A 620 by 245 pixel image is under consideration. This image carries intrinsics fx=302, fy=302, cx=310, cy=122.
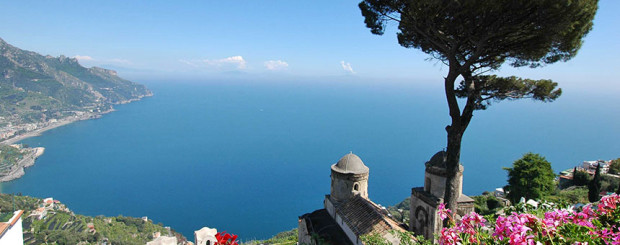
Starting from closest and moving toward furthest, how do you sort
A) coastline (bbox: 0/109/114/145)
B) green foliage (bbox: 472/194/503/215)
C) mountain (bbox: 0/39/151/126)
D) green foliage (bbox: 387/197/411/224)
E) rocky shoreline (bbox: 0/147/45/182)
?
green foliage (bbox: 472/194/503/215)
green foliage (bbox: 387/197/411/224)
rocky shoreline (bbox: 0/147/45/182)
coastline (bbox: 0/109/114/145)
mountain (bbox: 0/39/151/126)

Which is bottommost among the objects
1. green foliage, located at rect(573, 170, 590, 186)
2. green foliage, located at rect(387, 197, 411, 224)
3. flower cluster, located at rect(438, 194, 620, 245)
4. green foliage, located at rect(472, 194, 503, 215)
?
green foliage, located at rect(387, 197, 411, 224)

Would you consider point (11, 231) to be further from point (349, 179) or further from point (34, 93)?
point (34, 93)

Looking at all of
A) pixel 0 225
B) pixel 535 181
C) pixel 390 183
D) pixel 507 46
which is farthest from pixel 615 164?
pixel 390 183

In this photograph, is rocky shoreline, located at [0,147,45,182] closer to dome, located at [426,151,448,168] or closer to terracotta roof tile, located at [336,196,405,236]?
terracotta roof tile, located at [336,196,405,236]

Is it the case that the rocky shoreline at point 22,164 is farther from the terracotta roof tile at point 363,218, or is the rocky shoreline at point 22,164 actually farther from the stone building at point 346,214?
the terracotta roof tile at point 363,218

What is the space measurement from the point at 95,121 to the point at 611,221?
605 ft

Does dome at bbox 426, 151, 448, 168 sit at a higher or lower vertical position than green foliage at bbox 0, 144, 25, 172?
higher

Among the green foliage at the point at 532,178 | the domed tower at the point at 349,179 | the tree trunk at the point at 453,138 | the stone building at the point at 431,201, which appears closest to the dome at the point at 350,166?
the domed tower at the point at 349,179

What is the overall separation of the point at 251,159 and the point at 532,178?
79.7 meters

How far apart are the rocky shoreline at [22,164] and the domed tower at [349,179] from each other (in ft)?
331

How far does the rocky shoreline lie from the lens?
78.9m

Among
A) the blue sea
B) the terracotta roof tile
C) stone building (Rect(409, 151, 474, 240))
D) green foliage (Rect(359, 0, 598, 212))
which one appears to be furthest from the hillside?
green foliage (Rect(359, 0, 598, 212))

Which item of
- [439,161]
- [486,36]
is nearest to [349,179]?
[439,161]

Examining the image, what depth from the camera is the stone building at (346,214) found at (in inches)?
460
